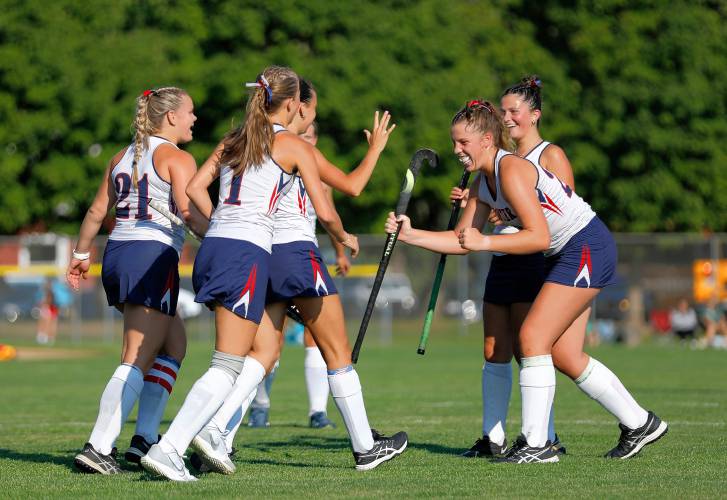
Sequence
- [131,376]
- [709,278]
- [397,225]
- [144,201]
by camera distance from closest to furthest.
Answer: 1. [397,225]
2. [131,376]
3. [144,201]
4. [709,278]

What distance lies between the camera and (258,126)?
663 cm

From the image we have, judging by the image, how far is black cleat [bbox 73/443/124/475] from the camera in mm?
6965

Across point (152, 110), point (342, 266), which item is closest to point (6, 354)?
point (342, 266)

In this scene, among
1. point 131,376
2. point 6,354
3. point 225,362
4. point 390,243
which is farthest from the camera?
point 6,354

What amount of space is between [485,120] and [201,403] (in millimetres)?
2426

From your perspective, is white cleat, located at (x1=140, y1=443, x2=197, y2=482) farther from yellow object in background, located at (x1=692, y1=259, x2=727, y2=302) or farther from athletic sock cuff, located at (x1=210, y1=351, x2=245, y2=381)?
yellow object in background, located at (x1=692, y1=259, x2=727, y2=302)

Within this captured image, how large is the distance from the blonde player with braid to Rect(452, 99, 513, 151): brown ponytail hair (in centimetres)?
165

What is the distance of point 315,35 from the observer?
34812 millimetres

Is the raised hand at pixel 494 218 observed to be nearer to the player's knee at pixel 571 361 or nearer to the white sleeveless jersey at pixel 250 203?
the player's knee at pixel 571 361

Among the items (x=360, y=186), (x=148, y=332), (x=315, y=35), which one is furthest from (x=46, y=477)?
(x=315, y=35)

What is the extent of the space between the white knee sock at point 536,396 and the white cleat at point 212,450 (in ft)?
5.73

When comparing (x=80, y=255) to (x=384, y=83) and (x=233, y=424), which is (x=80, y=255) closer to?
(x=233, y=424)

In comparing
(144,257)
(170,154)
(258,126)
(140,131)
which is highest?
(258,126)

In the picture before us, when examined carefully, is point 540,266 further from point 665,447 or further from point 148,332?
point 148,332
